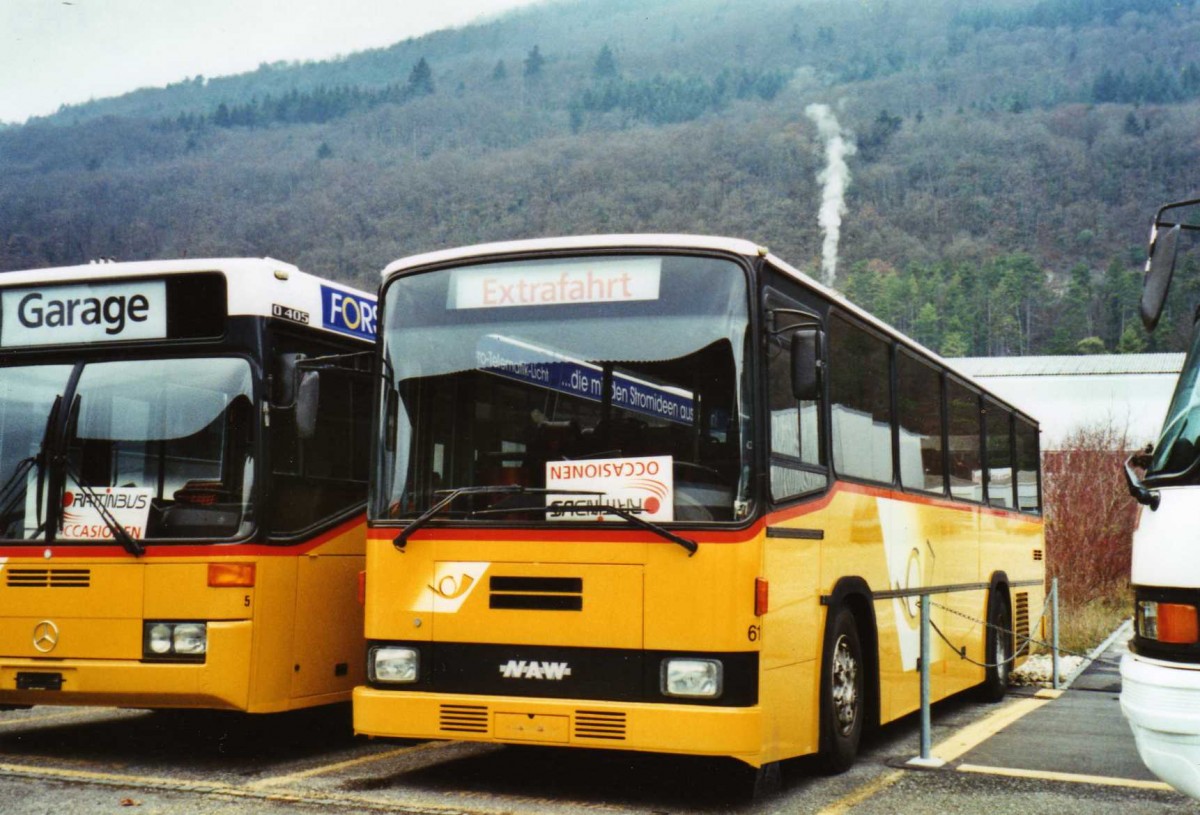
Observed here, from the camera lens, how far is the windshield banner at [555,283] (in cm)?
703

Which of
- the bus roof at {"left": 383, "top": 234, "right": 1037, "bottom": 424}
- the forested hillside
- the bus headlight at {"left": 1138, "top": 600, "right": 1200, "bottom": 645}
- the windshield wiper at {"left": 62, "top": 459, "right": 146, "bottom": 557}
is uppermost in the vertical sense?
the forested hillside

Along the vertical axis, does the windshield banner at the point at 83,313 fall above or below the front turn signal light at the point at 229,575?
above

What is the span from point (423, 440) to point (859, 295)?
112 m

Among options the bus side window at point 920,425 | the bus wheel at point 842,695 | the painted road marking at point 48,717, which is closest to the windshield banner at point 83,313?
the painted road marking at point 48,717

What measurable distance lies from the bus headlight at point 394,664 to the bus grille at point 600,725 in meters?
0.95

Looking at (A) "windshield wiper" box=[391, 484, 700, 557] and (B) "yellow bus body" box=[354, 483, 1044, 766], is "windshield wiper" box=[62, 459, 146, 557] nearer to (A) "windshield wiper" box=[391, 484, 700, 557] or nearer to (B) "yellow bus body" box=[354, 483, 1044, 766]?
(B) "yellow bus body" box=[354, 483, 1044, 766]

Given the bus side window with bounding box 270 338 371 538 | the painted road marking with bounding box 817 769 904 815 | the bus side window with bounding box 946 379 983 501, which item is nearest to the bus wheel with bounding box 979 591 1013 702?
the bus side window with bounding box 946 379 983 501

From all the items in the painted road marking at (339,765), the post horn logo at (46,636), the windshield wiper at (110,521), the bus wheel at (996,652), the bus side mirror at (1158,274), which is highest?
the bus side mirror at (1158,274)

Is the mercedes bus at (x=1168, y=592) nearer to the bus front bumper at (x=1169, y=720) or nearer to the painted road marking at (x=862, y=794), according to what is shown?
the bus front bumper at (x=1169, y=720)

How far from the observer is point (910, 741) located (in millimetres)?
9711

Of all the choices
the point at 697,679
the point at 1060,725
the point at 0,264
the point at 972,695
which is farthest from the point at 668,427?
the point at 0,264

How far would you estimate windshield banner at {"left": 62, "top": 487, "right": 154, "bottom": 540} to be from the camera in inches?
318

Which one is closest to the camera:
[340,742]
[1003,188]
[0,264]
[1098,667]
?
[340,742]

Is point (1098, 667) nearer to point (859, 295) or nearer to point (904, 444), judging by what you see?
point (904, 444)
